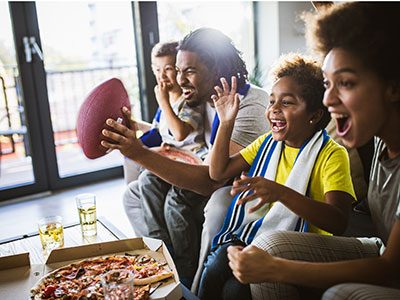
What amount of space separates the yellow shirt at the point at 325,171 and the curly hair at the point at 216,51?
532mm

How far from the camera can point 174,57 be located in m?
2.18

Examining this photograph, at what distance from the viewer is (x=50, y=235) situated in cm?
154

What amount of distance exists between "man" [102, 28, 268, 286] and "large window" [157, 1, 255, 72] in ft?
6.20

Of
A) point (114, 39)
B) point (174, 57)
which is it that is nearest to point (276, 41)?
point (114, 39)

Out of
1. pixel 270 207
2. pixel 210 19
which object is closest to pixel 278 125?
pixel 270 207

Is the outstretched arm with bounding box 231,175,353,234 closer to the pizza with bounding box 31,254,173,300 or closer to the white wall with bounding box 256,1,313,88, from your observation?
the pizza with bounding box 31,254,173,300

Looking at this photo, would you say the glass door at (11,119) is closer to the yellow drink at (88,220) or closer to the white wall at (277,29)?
the yellow drink at (88,220)

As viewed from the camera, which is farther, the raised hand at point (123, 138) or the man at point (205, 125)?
the man at point (205, 125)

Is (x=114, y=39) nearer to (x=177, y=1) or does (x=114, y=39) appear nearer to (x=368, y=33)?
(x=177, y=1)

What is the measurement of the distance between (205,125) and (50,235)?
2.83 ft

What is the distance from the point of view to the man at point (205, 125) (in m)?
1.67

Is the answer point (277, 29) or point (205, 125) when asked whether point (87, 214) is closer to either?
point (205, 125)

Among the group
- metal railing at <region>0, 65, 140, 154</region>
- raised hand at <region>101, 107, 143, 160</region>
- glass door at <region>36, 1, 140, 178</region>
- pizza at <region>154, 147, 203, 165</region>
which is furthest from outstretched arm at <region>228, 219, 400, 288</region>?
metal railing at <region>0, 65, 140, 154</region>

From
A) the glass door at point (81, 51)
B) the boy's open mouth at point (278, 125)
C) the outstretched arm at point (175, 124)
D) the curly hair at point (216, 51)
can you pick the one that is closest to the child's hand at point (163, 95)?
the outstretched arm at point (175, 124)
